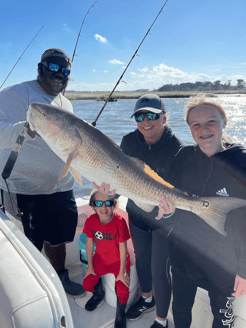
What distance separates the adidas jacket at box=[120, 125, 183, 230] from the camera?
2381 millimetres

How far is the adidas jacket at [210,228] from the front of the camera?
1765 millimetres

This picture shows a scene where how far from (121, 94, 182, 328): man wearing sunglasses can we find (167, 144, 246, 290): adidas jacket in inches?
10.7

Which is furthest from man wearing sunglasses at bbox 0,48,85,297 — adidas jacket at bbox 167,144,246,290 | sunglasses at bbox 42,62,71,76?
adidas jacket at bbox 167,144,246,290

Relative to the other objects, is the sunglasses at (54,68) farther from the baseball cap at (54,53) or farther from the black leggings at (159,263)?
the black leggings at (159,263)

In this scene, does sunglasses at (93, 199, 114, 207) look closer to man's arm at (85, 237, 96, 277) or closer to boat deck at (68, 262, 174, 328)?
man's arm at (85, 237, 96, 277)

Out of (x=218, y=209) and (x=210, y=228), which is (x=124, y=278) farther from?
(x=218, y=209)

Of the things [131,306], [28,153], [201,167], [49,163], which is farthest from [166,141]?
[131,306]

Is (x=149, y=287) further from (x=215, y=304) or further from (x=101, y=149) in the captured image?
(x=101, y=149)

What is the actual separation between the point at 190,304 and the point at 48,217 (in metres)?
1.73

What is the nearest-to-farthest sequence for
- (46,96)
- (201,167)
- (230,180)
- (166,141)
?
(230,180)
(201,167)
(166,141)
(46,96)

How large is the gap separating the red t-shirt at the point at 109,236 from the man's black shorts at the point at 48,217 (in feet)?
1.07

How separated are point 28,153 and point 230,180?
6.53 ft

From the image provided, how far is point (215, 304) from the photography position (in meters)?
1.89

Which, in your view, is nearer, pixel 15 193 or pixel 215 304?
pixel 215 304
